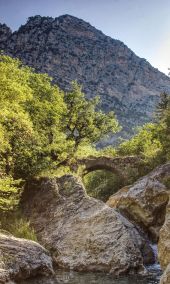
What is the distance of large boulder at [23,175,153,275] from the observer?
67.8ft

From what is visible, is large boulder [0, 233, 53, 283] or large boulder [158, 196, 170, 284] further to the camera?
large boulder [0, 233, 53, 283]

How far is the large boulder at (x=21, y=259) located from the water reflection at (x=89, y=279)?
20.2 inches

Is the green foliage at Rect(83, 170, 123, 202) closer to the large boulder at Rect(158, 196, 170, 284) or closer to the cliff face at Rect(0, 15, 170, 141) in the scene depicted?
the large boulder at Rect(158, 196, 170, 284)

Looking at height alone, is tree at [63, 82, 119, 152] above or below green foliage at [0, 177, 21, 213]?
above

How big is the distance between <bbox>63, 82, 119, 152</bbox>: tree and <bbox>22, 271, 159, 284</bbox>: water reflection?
29.7 metres

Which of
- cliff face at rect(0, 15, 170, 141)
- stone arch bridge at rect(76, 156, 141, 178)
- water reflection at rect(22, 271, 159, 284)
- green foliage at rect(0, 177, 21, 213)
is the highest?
cliff face at rect(0, 15, 170, 141)

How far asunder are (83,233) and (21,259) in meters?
5.24

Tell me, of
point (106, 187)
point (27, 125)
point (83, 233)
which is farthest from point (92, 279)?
point (106, 187)

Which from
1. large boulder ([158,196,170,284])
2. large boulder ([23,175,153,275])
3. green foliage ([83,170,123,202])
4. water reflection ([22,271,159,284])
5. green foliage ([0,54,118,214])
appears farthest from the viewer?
green foliage ([83,170,123,202])

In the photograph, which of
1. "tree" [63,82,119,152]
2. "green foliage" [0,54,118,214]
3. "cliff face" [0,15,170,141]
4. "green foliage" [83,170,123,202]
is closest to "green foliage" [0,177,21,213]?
"green foliage" [0,54,118,214]

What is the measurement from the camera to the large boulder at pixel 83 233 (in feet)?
67.8

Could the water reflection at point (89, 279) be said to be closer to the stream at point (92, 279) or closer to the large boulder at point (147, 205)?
the stream at point (92, 279)

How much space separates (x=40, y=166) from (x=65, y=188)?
2774mm

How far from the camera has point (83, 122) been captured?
5056cm
